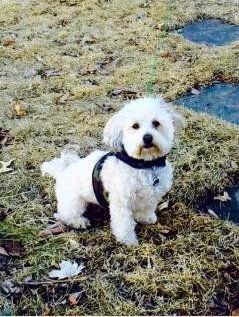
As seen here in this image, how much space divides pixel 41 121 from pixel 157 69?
160 centimetres

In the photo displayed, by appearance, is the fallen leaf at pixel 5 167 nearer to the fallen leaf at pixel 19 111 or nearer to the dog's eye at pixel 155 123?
the fallen leaf at pixel 19 111

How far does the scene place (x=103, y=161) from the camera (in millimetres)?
4000

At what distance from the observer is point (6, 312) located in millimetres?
3516

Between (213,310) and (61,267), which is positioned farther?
(61,267)

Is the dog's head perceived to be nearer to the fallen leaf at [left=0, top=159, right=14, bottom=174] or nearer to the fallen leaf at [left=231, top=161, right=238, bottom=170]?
the fallen leaf at [left=231, top=161, right=238, bottom=170]

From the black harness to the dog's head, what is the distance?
0.06 metres

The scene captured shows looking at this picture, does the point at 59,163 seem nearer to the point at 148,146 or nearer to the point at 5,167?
→ the point at 5,167

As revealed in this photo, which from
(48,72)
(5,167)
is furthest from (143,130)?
(48,72)

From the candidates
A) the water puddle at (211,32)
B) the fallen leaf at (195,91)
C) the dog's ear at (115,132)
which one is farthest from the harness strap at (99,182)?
the water puddle at (211,32)

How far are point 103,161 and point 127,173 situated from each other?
260 mm

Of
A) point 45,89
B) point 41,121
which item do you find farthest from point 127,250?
point 45,89

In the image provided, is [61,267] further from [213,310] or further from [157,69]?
[157,69]

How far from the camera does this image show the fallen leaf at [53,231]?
13.6ft

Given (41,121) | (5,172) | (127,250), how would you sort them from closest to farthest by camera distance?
(127,250), (5,172), (41,121)
